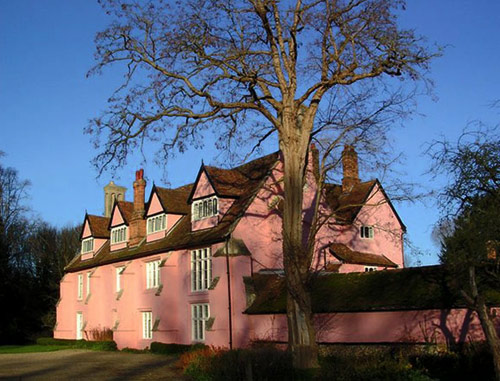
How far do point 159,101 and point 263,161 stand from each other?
1397cm

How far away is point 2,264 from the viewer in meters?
50.6

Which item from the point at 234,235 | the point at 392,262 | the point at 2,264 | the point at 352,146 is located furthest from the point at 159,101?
the point at 2,264

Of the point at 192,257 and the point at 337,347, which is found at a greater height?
the point at 192,257

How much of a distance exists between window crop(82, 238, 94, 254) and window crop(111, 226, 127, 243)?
14.8 ft

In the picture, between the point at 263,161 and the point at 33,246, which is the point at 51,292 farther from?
the point at 263,161

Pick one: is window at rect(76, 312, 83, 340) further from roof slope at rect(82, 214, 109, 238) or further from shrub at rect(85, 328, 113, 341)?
roof slope at rect(82, 214, 109, 238)

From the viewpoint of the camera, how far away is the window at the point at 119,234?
41.1 meters

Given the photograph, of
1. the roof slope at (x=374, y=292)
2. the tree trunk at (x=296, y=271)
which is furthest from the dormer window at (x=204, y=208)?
the tree trunk at (x=296, y=271)

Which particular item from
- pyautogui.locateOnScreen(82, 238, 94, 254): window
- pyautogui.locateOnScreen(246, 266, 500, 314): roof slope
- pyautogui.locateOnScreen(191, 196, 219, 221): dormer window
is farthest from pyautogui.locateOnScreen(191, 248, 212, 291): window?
pyautogui.locateOnScreen(82, 238, 94, 254): window

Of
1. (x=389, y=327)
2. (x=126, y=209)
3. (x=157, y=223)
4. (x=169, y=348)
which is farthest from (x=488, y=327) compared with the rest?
(x=126, y=209)

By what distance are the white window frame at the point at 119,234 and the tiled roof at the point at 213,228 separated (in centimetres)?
144

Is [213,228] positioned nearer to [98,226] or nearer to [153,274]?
[153,274]

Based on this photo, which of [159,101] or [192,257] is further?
[192,257]

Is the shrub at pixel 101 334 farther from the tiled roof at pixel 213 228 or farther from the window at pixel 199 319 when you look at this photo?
the window at pixel 199 319
